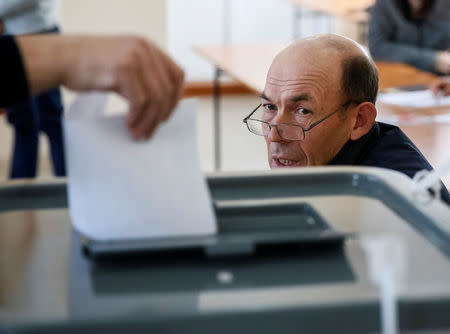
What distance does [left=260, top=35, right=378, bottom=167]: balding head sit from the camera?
1700 millimetres

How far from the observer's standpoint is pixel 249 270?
76 cm

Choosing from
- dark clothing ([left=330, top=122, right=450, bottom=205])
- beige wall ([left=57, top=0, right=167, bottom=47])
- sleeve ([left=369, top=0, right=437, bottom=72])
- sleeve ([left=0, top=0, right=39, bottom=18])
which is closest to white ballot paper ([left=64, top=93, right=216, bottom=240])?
dark clothing ([left=330, top=122, right=450, bottom=205])

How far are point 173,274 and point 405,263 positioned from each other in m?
0.24

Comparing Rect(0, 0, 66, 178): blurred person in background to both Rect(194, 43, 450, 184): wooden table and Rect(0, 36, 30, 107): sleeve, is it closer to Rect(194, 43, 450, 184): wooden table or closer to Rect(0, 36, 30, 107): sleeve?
Rect(194, 43, 450, 184): wooden table

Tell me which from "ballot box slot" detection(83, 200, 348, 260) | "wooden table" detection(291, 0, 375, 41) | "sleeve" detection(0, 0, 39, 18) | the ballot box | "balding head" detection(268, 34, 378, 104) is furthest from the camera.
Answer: "wooden table" detection(291, 0, 375, 41)

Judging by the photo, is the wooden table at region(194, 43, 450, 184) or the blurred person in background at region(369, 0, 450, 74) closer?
the wooden table at region(194, 43, 450, 184)

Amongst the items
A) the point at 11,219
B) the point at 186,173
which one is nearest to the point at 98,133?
the point at 186,173

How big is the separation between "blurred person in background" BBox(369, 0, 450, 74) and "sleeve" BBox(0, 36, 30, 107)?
327cm

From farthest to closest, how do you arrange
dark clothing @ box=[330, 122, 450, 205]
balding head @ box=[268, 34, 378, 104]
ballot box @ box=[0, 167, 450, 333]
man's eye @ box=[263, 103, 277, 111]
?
man's eye @ box=[263, 103, 277, 111] < balding head @ box=[268, 34, 378, 104] < dark clothing @ box=[330, 122, 450, 205] < ballot box @ box=[0, 167, 450, 333]

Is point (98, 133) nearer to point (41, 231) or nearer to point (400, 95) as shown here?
point (41, 231)

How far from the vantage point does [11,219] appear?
933 mm

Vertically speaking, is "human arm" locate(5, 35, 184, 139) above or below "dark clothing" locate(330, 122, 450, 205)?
above

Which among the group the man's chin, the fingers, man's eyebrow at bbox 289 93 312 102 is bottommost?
the man's chin

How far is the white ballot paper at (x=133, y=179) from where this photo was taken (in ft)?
2.59
